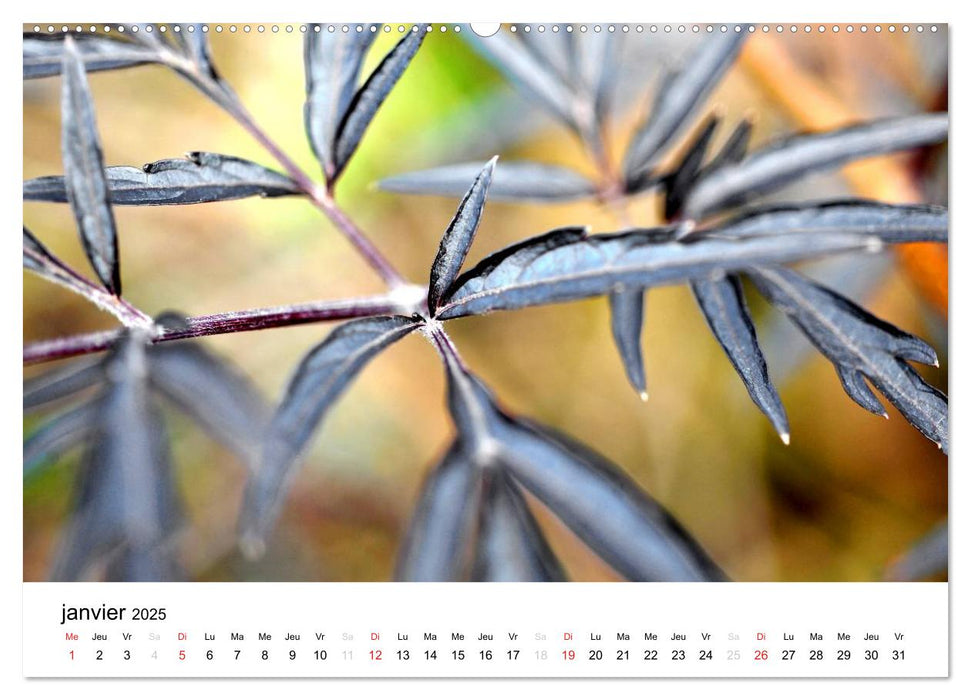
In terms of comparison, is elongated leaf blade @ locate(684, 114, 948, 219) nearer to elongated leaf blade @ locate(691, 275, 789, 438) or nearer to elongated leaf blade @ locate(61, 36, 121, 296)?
elongated leaf blade @ locate(691, 275, 789, 438)

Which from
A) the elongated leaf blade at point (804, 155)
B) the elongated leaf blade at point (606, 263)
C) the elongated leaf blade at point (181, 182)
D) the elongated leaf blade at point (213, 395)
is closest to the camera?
the elongated leaf blade at point (606, 263)

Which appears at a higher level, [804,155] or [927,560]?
[804,155]

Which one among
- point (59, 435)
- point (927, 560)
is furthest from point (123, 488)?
point (927, 560)

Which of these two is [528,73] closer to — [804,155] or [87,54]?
[804,155]

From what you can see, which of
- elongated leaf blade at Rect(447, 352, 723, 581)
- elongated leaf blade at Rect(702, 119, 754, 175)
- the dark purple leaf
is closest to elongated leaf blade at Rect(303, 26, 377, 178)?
elongated leaf blade at Rect(447, 352, 723, 581)

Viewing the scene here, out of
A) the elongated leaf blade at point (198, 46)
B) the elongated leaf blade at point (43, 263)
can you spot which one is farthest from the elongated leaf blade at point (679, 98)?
the elongated leaf blade at point (43, 263)

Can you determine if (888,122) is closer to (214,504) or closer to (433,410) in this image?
(433,410)

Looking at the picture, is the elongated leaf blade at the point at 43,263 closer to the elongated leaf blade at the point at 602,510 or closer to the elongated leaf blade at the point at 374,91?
the elongated leaf blade at the point at 374,91
